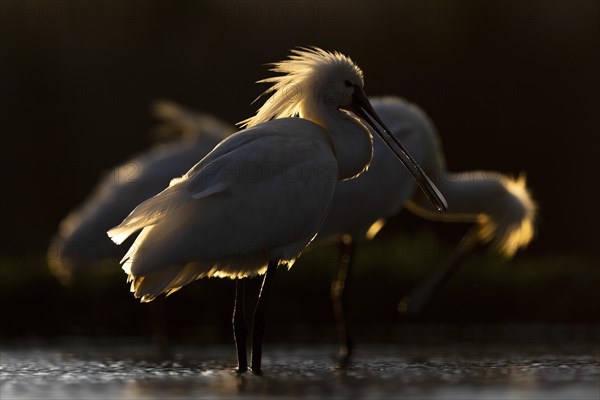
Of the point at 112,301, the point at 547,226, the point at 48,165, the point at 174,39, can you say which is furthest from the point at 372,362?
the point at 174,39

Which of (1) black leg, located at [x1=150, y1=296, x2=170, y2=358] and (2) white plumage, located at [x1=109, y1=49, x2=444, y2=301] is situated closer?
(2) white plumage, located at [x1=109, y1=49, x2=444, y2=301]

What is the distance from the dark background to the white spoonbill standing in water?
408 inches

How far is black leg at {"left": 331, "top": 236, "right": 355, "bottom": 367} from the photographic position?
11211 millimetres

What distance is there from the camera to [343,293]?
1180 centimetres

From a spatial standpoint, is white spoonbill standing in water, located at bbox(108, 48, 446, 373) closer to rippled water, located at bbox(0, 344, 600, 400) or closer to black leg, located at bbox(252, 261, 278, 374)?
black leg, located at bbox(252, 261, 278, 374)

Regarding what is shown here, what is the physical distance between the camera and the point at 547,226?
1991 centimetres

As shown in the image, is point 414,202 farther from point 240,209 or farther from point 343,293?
point 240,209

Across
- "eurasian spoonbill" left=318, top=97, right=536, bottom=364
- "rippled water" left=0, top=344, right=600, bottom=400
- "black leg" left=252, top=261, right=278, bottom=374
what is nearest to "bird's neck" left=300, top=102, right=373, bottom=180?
"black leg" left=252, top=261, right=278, bottom=374

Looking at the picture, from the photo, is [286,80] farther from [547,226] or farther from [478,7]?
[478,7]

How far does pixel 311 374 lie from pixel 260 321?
511 millimetres

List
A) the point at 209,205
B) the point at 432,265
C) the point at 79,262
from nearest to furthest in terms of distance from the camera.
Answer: the point at 209,205 → the point at 79,262 → the point at 432,265

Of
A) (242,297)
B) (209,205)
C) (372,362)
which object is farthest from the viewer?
(372,362)

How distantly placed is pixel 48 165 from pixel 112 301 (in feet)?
25.2

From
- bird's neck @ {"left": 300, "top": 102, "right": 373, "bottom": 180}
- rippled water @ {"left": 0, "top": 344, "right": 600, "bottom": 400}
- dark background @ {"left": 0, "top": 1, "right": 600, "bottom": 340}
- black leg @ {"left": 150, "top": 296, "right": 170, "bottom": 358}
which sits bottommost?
rippled water @ {"left": 0, "top": 344, "right": 600, "bottom": 400}
